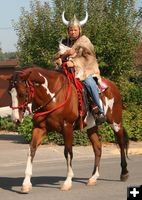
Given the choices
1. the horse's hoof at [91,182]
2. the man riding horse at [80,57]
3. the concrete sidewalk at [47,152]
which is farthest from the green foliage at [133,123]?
the man riding horse at [80,57]

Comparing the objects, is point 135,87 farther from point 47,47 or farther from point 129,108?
point 47,47

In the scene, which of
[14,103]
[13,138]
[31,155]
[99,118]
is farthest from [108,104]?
[13,138]

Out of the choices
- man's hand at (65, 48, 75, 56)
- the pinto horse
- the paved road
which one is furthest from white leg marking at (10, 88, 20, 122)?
man's hand at (65, 48, 75, 56)

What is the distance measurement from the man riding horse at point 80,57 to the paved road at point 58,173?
143 cm

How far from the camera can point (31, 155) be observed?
327 inches

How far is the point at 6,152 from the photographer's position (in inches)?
581

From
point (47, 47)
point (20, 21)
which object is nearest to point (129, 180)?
point (47, 47)

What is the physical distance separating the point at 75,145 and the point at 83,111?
279 inches

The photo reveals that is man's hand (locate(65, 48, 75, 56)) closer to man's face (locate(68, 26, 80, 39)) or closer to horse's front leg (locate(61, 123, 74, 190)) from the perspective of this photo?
man's face (locate(68, 26, 80, 39))

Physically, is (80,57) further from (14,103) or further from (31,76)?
(14,103)

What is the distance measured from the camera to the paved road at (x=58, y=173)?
27.0 feet

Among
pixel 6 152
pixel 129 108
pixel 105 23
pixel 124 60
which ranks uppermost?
pixel 105 23

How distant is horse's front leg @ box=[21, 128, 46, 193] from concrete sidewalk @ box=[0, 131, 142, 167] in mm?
→ 4505

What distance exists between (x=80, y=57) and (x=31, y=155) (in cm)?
195
